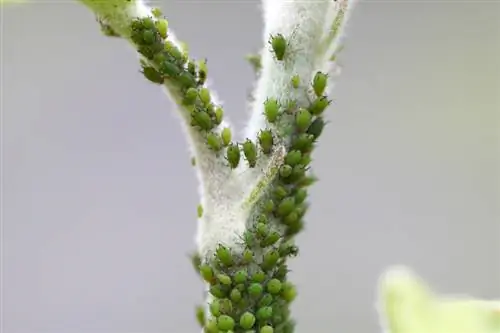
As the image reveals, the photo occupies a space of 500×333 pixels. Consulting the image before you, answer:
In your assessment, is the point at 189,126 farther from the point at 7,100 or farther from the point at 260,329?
the point at 7,100

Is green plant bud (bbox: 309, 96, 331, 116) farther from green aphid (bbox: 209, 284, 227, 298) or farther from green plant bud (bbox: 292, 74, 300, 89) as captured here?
green aphid (bbox: 209, 284, 227, 298)

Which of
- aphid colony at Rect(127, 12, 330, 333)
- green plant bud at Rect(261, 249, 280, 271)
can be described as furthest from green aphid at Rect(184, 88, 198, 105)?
green plant bud at Rect(261, 249, 280, 271)

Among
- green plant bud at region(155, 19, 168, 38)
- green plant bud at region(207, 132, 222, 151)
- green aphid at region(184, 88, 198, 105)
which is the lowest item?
green plant bud at region(207, 132, 222, 151)

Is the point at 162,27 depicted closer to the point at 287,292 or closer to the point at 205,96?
the point at 205,96

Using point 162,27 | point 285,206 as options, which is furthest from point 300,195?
point 162,27

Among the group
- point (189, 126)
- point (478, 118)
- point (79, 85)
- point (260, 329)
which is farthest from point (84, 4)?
point (478, 118)

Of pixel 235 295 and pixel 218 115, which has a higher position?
pixel 218 115
